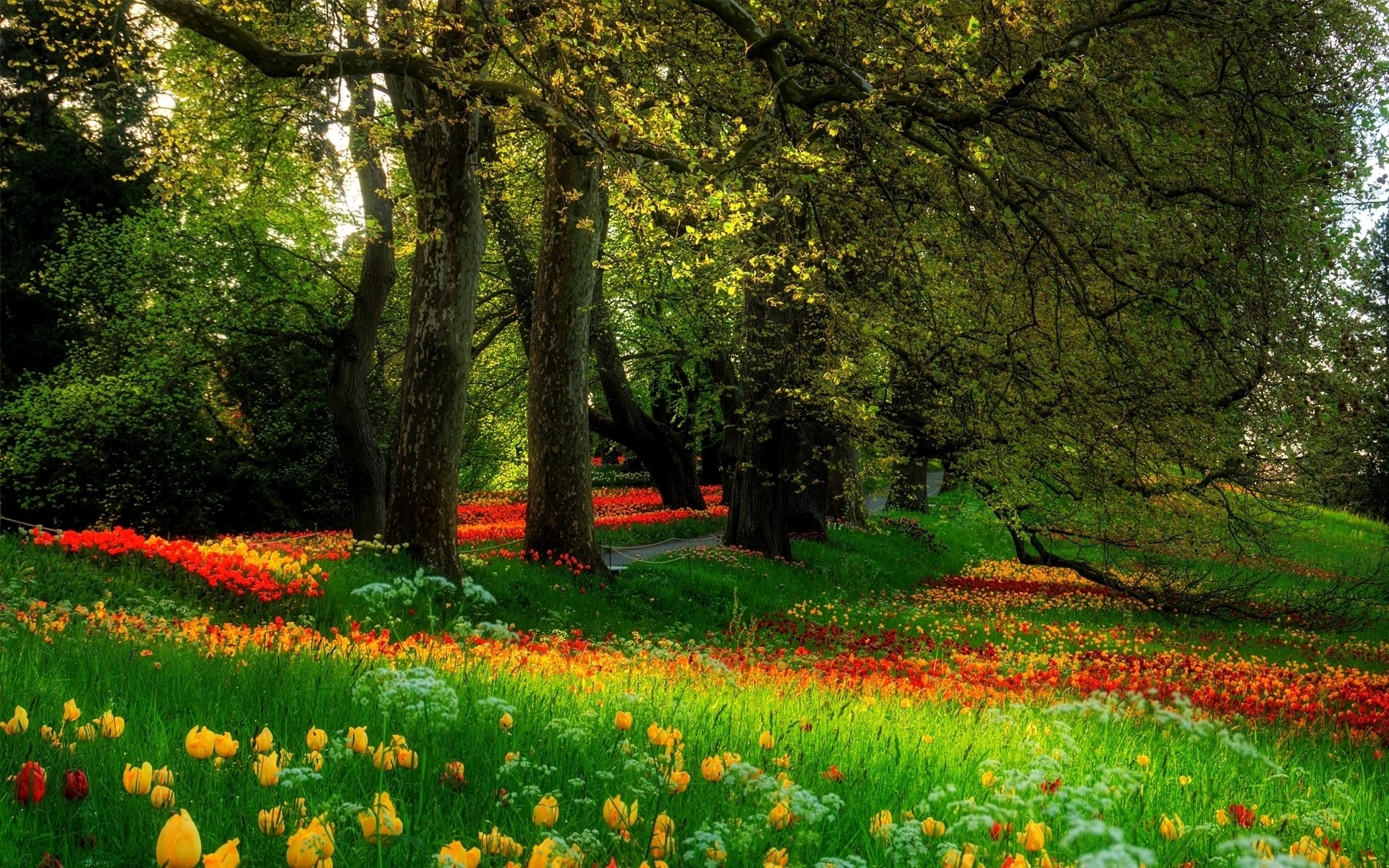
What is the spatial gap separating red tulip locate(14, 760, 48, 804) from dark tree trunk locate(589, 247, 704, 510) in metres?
18.1

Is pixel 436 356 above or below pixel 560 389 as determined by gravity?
above

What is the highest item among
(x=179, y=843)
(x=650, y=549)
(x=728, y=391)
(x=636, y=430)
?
(x=728, y=391)

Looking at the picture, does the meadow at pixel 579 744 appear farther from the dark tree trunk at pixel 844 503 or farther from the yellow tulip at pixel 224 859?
the dark tree trunk at pixel 844 503

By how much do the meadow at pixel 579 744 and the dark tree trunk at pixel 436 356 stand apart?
3.08ft

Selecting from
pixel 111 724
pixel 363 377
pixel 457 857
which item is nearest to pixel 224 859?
pixel 457 857

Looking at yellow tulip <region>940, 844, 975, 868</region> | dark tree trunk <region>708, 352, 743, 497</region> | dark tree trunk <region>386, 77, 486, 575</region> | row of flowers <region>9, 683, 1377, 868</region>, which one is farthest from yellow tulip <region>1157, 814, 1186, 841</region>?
dark tree trunk <region>708, 352, 743, 497</region>

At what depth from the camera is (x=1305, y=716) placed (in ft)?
22.4

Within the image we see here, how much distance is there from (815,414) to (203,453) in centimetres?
1707

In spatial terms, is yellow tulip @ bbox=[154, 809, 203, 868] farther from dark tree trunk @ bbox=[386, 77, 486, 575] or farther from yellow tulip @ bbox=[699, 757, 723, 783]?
dark tree trunk @ bbox=[386, 77, 486, 575]

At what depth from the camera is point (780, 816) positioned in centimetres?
241

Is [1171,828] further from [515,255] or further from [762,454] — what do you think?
[515,255]

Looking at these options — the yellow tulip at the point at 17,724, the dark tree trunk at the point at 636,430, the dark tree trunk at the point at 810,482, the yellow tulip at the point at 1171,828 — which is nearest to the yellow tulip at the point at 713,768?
the yellow tulip at the point at 1171,828

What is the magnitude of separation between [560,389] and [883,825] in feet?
Answer: 34.9

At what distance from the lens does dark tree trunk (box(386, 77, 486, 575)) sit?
34.6 ft
